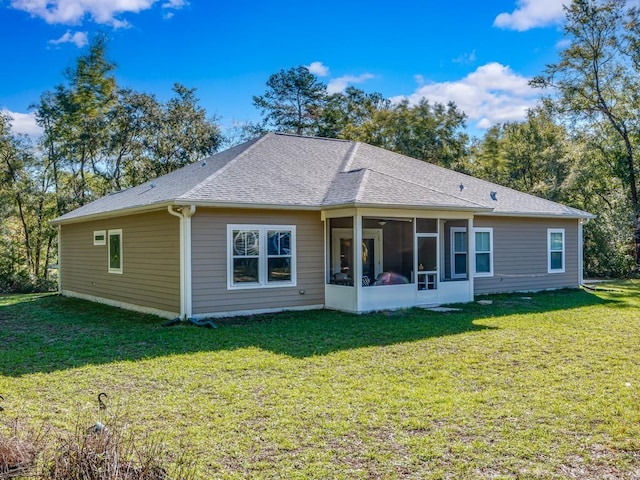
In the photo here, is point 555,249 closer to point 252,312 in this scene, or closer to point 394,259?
point 394,259

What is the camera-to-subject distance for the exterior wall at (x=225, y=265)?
33.4ft

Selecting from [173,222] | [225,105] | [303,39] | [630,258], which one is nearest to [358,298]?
[173,222]

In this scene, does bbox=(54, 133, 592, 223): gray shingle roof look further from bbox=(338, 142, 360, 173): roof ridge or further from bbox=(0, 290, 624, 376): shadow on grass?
bbox=(0, 290, 624, 376): shadow on grass

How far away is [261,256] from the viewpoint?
10.9 metres

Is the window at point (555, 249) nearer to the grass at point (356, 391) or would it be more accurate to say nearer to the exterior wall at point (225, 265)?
the grass at point (356, 391)

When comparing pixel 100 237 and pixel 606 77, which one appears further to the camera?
pixel 606 77

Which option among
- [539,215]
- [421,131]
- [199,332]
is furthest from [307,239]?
[421,131]

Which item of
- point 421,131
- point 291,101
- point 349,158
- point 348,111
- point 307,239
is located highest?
point 291,101

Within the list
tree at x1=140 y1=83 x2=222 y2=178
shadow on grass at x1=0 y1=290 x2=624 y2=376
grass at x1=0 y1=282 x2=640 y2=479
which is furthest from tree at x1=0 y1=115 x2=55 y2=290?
grass at x1=0 y1=282 x2=640 y2=479

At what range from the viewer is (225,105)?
97.1ft

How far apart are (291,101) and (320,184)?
2001 cm

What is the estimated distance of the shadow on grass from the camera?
24.0ft

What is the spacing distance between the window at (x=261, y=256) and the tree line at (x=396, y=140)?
1279cm

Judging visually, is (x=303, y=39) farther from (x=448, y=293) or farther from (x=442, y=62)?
(x=448, y=293)
